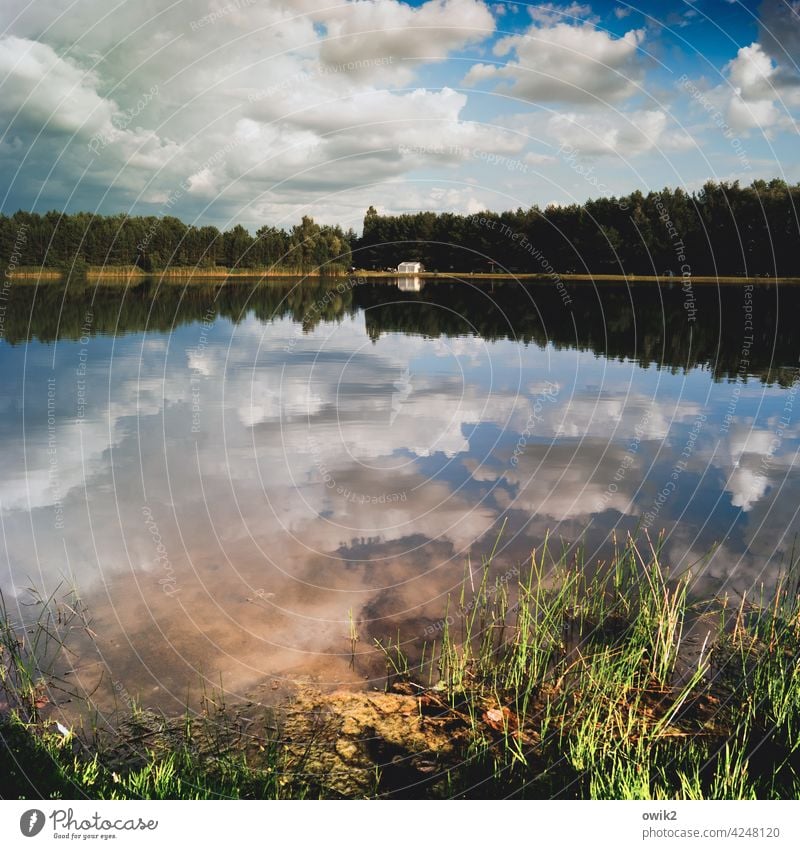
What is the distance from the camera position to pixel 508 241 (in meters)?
128

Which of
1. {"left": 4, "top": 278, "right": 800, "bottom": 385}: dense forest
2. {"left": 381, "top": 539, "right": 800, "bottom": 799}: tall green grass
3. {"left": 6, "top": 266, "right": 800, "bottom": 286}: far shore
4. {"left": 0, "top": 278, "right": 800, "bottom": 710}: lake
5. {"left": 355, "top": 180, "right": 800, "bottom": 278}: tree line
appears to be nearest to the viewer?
{"left": 381, "top": 539, "right": 800, "bottom": 799}: tall green grass

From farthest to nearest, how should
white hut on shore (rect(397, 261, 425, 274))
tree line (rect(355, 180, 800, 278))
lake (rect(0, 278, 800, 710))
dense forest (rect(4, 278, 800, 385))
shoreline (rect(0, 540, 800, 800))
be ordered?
white hut on shore (rect(397, 261, 425, 274)) → tree line (rect(355, 180, 800, 278)) → dense forest (rect(4, 278, 800, 385)) → lake (rect(0, 278, 800, 710)) → shoreline (rect(0, 540, 800, 800))

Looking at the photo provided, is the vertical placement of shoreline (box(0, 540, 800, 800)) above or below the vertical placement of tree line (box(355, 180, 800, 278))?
below

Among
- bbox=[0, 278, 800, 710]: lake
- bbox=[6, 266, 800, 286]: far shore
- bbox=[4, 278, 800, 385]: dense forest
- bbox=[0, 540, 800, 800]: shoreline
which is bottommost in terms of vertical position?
bbox=[0, 540, 800, 800]: shoreline

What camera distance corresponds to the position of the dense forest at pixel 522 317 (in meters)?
40.6

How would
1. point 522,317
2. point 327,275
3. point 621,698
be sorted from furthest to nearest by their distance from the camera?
point 327,275 → point 522,317 → point 621,698

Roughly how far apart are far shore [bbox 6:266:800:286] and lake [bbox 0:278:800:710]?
251 ft

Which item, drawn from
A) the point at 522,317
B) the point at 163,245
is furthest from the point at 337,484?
the point at 163,245

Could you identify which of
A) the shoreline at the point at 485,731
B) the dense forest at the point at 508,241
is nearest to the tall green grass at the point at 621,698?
the shoreline at the point at 485,731

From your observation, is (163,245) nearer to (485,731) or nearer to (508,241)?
(508,241)

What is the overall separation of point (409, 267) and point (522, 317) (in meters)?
86.6

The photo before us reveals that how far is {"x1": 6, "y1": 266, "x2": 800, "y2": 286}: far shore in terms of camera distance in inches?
4230

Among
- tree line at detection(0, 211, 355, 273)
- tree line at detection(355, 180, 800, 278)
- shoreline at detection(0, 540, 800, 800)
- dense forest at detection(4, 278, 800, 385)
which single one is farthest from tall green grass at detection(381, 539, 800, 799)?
tree line at detection(0, 211, 355, 273)

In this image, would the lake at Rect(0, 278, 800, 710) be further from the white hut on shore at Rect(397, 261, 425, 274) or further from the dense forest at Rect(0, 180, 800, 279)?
the white hut on shore at Rect(397, 261, 425, 274)
